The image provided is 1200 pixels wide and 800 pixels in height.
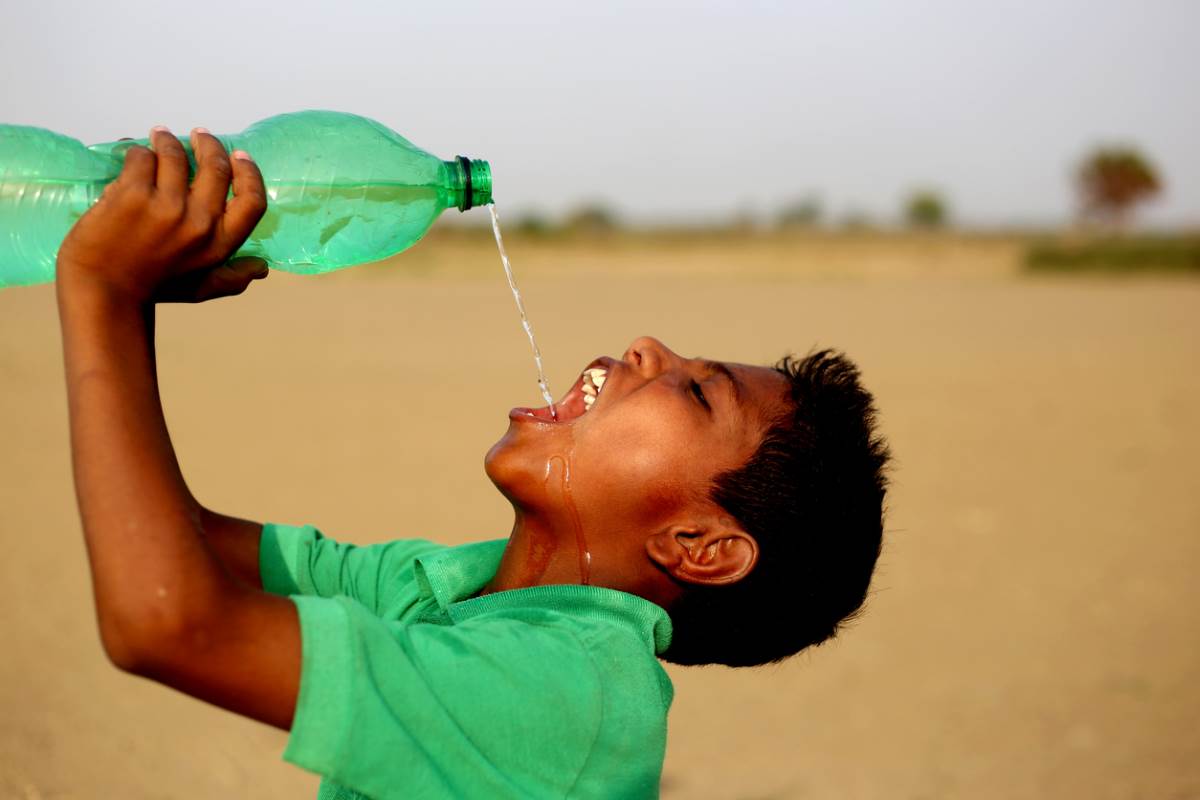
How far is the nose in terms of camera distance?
2.38 meters

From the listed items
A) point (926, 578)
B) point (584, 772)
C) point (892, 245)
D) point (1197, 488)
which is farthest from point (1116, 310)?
point (584, 772)

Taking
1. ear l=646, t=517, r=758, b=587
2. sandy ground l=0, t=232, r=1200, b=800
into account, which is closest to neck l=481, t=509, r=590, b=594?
ear l=646, t=517, r=758, b=587

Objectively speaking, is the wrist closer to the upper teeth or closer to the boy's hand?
the boy's hand

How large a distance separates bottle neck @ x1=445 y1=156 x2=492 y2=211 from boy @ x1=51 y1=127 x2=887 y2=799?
1.33 feet

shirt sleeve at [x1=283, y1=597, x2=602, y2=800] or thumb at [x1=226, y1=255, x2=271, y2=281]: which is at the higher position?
thumb at [x1=226, y1=255, x2=271, y2=281]

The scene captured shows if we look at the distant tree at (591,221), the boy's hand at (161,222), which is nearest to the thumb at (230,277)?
the boy's hand at (161,222)

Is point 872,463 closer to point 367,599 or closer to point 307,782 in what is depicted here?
point 367,599

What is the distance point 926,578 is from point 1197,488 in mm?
2976

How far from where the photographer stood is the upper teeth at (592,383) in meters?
2.38

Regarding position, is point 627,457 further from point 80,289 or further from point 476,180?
point 80,289

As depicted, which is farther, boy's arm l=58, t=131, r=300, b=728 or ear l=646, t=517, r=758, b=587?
ear l=646, t=517, r=758, b=587

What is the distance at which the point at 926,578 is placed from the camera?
22.2 feet

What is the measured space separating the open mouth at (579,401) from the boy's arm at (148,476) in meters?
0.83

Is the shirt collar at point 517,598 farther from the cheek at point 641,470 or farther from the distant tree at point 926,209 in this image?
the distant tree at point 926,209
